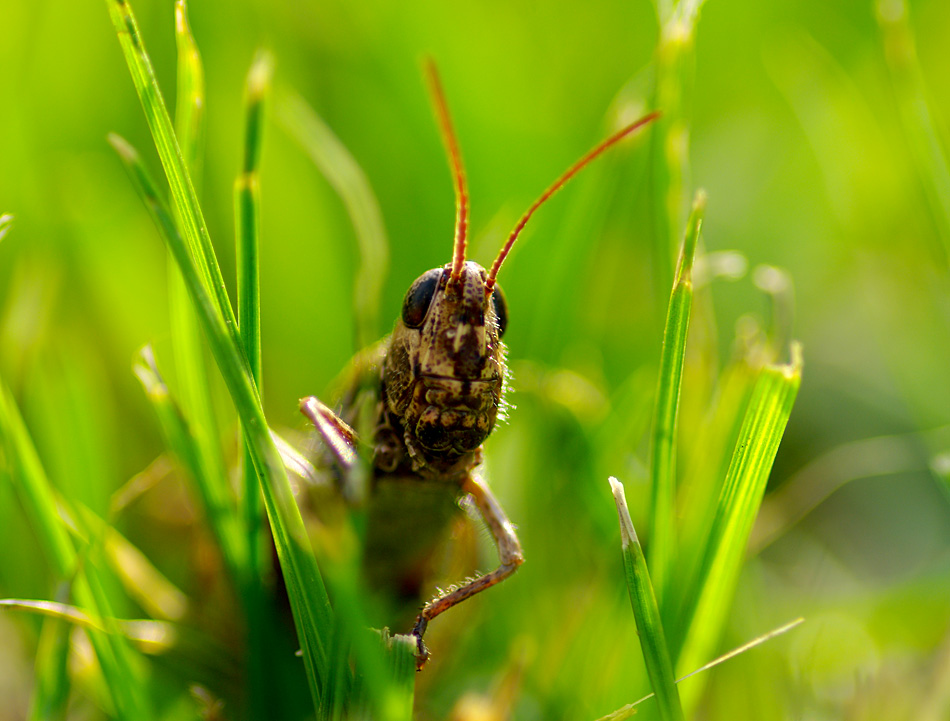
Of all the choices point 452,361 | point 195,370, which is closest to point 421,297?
point 452,361

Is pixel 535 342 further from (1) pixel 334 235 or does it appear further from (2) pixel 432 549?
(1) pixel 334 235

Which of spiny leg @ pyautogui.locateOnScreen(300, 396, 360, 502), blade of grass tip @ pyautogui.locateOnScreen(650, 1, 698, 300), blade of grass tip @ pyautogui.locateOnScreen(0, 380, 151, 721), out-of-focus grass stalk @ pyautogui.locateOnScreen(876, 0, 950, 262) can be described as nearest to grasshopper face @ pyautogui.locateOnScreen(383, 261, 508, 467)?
spiny leg @ pyautogui.locateOnScreen(300, 396, 360, 502)

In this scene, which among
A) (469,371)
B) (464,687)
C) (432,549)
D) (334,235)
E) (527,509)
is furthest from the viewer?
(334,235)

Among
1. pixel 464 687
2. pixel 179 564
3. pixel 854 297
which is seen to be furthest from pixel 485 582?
pixel 854 297

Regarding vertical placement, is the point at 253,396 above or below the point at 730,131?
below

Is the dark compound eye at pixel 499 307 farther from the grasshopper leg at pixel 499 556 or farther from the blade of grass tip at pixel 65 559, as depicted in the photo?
the blade of grass tip at pixel 65 559

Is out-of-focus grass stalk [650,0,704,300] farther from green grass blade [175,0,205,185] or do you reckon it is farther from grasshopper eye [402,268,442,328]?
green grass blade [175,0,205,185]
